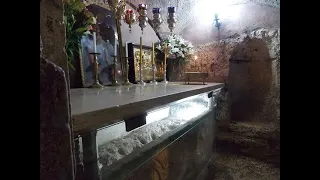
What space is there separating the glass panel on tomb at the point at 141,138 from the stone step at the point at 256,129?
3.88 feet

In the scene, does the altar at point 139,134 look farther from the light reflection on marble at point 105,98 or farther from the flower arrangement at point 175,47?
the flower arrangement at point 175,47

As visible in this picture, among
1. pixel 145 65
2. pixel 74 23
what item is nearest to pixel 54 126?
pixel 74 23

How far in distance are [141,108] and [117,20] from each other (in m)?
1.24

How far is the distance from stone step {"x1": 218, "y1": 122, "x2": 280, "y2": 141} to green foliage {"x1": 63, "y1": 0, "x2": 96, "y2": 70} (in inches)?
98.5

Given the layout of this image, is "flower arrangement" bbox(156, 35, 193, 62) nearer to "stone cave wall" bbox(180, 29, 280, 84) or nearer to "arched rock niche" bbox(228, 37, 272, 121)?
"stone cave wall" bbox(180, 29, 280, 84)

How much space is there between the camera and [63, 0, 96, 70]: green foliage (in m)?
1.21

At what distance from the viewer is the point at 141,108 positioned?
783mm

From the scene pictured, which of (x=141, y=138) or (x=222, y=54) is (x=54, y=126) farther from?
(x=222, y=54)

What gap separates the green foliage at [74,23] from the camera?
1.21m

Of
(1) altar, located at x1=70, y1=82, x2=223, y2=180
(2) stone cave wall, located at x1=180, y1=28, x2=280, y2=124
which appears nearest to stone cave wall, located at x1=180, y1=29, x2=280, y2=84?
(2) stone cave wall, located at x1=180, y1=28, x2=280, y2=124

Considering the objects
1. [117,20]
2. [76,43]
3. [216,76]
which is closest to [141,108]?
[76,43]

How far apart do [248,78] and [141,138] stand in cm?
232

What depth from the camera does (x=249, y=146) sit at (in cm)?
298
